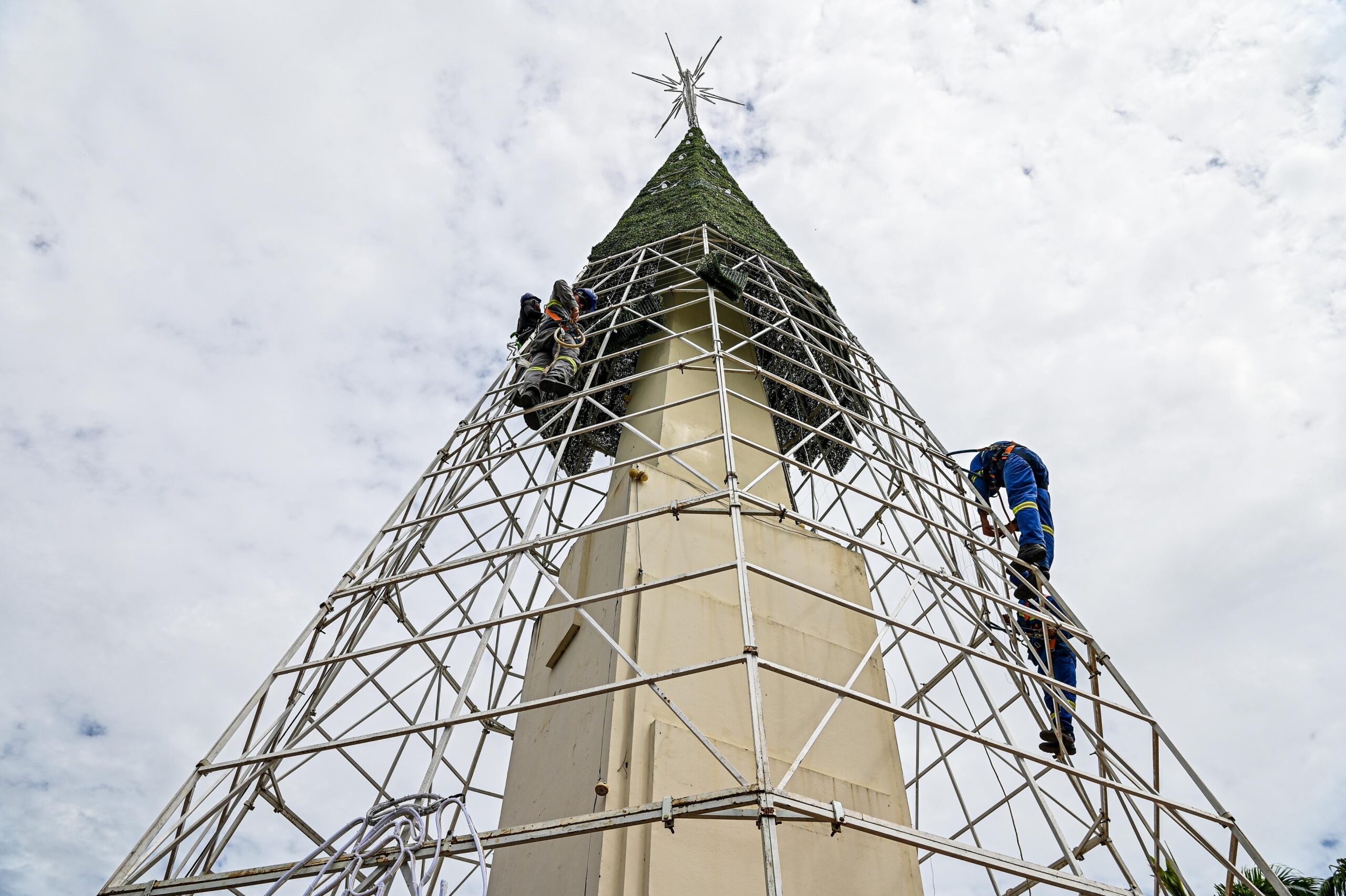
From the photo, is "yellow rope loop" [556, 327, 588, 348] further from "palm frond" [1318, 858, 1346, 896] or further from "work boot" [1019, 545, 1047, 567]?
"palm frond" [1318, 858, 1346, 896]

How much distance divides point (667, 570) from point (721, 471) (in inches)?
67.2

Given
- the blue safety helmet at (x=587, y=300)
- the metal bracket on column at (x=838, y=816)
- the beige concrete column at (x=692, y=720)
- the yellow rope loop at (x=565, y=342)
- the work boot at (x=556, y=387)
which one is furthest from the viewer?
the blue safety helmet at (x=587, y=300)

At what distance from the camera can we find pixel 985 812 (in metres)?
6.30

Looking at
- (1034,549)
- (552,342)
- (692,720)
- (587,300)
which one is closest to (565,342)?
(552,342)

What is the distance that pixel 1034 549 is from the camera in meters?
6.21

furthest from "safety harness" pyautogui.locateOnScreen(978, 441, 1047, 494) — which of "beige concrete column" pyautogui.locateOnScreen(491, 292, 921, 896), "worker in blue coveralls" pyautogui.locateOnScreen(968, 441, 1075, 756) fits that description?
"beige concrete column" pyautogui.locateOnScreen(491, 292, 921, 896)

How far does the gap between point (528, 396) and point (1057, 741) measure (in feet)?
16.0

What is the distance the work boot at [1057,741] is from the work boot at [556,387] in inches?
180

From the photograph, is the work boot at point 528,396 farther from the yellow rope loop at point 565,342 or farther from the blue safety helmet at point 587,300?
the blue safety helmet at point 587,300

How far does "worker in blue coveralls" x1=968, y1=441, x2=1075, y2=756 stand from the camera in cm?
576

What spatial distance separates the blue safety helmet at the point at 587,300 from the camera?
8375mm

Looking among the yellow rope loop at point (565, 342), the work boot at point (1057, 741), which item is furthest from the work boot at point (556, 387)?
the work boot at point (1057, 741)

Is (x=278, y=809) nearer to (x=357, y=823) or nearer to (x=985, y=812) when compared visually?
(x=357, y=823)

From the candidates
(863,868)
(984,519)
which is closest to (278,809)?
(863,868)
